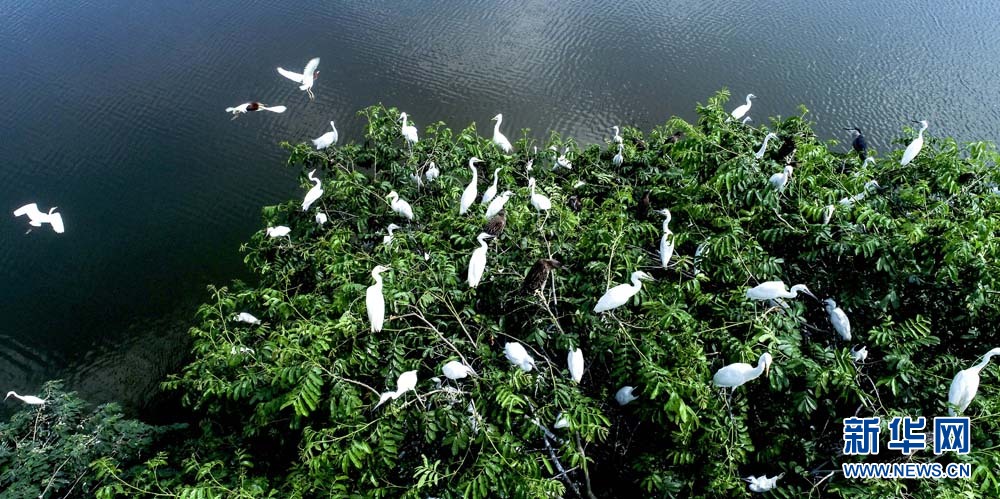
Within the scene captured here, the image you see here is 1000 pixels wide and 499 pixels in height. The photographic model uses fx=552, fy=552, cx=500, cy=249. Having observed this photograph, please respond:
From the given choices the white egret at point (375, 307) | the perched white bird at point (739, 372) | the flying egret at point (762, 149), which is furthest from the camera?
the flying egret at point (762, 149)

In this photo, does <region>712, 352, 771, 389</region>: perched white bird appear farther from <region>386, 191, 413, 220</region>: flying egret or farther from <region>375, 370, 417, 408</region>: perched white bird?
<region>386, 191, 413, 220</region>: flying egret

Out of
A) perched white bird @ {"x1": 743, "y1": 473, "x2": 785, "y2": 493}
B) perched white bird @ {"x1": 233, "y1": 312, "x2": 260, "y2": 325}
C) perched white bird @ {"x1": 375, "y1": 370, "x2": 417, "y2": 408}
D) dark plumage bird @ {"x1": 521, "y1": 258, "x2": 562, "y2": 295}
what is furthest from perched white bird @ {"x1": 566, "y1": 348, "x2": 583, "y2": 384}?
perched white bird @ {"x1": 233, "y1": 312, "x2": 260, "y2": 325}

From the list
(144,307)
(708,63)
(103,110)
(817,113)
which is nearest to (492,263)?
(144,307)

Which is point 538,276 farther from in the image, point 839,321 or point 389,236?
point 839,321

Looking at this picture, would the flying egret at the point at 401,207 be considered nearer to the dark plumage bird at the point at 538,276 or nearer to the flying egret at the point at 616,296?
the dark plumage bird at the point at 538,276

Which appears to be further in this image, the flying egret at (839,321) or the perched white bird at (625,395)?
the flying egret at (839,321)

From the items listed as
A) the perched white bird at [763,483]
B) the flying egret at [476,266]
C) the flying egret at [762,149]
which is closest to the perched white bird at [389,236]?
the flying egret at [476,266]
